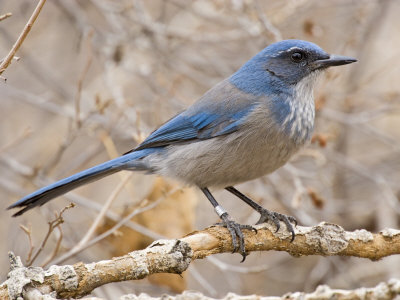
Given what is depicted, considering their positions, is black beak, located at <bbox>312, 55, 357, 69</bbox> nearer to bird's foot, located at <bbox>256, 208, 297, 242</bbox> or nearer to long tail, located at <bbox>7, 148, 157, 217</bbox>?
bird's foot, located at <bbox>256, 208, 297, 242</bbox>

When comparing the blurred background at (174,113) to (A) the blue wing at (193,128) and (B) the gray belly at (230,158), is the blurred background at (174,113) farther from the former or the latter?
(A) the blue wing at (193,128)

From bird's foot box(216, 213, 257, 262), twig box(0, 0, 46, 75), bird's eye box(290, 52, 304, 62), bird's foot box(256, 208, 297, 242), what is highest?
bird's eye box(290, 52, 304, 62)

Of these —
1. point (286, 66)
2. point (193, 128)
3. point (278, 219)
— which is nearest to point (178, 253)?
point (278, 219)

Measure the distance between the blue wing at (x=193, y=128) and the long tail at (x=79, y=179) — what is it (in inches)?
4.9

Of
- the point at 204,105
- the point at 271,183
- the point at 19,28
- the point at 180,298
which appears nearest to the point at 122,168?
the point at 204,105

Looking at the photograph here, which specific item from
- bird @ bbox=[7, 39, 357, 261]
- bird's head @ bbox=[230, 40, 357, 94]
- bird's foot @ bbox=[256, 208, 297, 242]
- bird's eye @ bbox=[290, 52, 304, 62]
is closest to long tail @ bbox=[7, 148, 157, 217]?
bird @ bbox=[7, 39, 357, 261]

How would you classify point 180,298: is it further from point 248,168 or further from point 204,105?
point 204,105

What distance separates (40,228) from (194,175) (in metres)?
3.40

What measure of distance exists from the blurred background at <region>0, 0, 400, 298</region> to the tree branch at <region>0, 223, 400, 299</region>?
1174 mm

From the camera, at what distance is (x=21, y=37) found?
2.96m

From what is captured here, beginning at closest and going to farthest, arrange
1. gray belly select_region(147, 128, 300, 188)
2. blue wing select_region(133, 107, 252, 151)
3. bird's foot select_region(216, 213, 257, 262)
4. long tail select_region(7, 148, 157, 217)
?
bird's foot select_region(216, 213, 257, 262)
long tail select_region(7, 148, 157, 217)
gray belly select_region(147, 128, 300, 188)
blue wing select_region(133, 107, 252, 151)

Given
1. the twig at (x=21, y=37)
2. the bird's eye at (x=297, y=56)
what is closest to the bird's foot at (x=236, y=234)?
the bird's eye at (x=297, y=56)

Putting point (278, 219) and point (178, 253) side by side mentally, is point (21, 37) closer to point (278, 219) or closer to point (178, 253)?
point (178, 253)

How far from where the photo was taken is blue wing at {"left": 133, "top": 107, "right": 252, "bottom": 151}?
4637 mm
